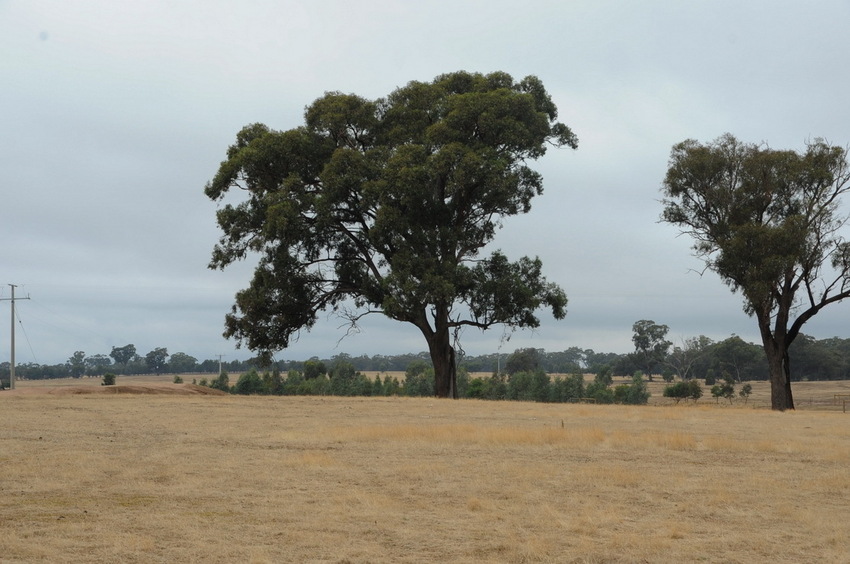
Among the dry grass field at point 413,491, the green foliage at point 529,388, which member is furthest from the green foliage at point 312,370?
the dry grass field at point 413,491

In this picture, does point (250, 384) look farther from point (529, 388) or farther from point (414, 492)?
point (414, 492)

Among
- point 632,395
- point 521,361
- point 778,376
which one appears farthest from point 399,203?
point 521,361

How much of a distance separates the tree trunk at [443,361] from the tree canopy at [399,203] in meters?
0.07

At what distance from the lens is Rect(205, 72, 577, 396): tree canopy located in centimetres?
3731

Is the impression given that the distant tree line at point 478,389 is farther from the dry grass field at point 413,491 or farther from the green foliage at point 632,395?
the dry grass field at point 413,491

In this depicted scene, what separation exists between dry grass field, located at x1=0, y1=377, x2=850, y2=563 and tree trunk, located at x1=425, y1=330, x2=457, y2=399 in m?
15.9

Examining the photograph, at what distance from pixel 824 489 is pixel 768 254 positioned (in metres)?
26.2

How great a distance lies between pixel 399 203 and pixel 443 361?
8808 millimetres

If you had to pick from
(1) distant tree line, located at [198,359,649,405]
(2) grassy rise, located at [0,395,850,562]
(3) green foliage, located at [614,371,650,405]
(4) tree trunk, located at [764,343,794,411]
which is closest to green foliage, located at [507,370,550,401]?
(1) distant tree line, located at [198,359,649,405]

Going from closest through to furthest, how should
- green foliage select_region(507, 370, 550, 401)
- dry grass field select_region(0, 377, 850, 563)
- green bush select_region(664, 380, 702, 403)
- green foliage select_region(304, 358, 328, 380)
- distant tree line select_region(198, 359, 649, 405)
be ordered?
dry grass field select_region(0, 377, 850, 563)
distant tree line select_region(198, 359, 649, 405)
green bush select_region(664, 380, 702, 403)
green foliage select_region(507, 370, 550, 401)
green foliage select_region(304, 358, 328, 380)

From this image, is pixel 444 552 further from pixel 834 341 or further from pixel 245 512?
pixel 834 341

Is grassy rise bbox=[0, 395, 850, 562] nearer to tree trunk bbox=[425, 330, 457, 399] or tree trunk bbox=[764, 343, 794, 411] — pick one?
tree trunk bbox=[425, 330, 457, 399]

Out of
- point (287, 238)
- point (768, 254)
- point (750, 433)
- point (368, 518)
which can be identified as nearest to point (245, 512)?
point (368, 518)

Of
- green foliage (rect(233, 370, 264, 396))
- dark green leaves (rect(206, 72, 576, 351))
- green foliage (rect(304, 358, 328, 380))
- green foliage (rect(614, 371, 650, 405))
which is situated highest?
dark green leaves (rect(206, 72, 576, 351))
